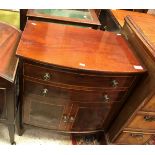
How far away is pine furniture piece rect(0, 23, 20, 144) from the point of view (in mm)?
991

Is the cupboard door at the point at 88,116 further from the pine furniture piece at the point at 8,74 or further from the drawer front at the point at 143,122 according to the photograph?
the pine furniture piece at the point at 8,74

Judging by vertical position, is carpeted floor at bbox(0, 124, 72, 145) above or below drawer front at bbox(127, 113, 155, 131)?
below

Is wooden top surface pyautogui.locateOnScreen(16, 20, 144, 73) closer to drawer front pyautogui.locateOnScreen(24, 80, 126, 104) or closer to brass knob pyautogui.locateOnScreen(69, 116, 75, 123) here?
drawer front pyautogui.locateOnScreen(24, 80, 126, 104)

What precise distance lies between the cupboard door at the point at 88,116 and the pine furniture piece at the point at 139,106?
117 millimetres

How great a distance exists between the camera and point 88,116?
127 centimetres

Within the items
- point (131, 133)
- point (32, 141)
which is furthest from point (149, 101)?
point (32, 141)

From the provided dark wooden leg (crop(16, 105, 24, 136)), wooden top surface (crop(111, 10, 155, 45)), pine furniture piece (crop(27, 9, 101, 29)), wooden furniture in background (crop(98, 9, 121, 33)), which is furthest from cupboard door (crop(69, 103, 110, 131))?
pine furniture piece (crop(27, 9, 101, 29))

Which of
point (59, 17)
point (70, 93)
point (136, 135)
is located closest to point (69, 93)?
point (70, 93)

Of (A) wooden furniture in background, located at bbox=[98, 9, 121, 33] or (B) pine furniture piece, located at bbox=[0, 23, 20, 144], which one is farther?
(A) wooden furniture in background, located at bbox=[98, 9, 121, 33]

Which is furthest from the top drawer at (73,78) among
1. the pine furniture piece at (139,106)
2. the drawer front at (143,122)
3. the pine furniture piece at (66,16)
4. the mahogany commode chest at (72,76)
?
the pine furniture piece at (66,16)

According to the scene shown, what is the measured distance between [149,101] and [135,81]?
131mm
